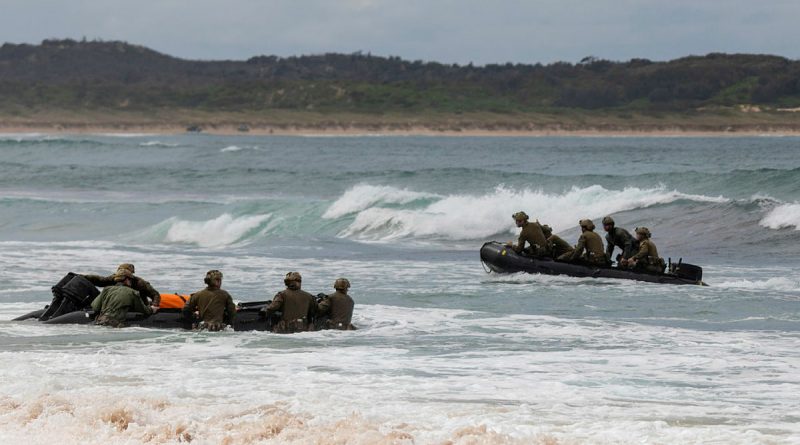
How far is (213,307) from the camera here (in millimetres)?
15938

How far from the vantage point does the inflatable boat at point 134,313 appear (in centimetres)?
1614

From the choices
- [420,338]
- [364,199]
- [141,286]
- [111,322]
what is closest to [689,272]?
[420,338]

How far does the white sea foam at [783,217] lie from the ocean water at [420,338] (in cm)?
7

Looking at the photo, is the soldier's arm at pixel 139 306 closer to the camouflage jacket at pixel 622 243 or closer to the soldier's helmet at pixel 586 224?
the soldier's helmet at pixel 586 224

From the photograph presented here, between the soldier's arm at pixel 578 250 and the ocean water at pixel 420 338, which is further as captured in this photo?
the soldier's arm at pixel 578 250

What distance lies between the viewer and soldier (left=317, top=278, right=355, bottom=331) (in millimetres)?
16312

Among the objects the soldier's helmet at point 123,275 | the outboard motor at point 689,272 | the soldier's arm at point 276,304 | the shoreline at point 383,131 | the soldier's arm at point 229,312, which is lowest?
the soldier's arm at point 229,312

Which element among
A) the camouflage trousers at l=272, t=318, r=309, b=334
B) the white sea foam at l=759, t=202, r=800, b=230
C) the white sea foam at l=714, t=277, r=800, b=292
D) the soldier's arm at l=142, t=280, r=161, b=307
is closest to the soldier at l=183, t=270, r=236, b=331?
the camouflage trousers at l=272, t=318, r=309, b=334

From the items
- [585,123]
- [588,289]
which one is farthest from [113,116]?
[588,289]

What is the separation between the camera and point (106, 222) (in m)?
39.7

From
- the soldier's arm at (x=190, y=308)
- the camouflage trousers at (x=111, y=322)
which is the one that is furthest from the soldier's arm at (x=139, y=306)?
the soldier's arm at (x=190, y=308)

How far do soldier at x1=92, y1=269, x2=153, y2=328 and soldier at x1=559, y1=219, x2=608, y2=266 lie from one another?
27.0 ft

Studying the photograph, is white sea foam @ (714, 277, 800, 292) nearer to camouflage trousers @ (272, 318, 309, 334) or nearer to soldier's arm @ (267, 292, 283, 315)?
camouflage trousers @ (272, 318, 309, 334)

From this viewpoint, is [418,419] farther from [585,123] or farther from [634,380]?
[585,123]
